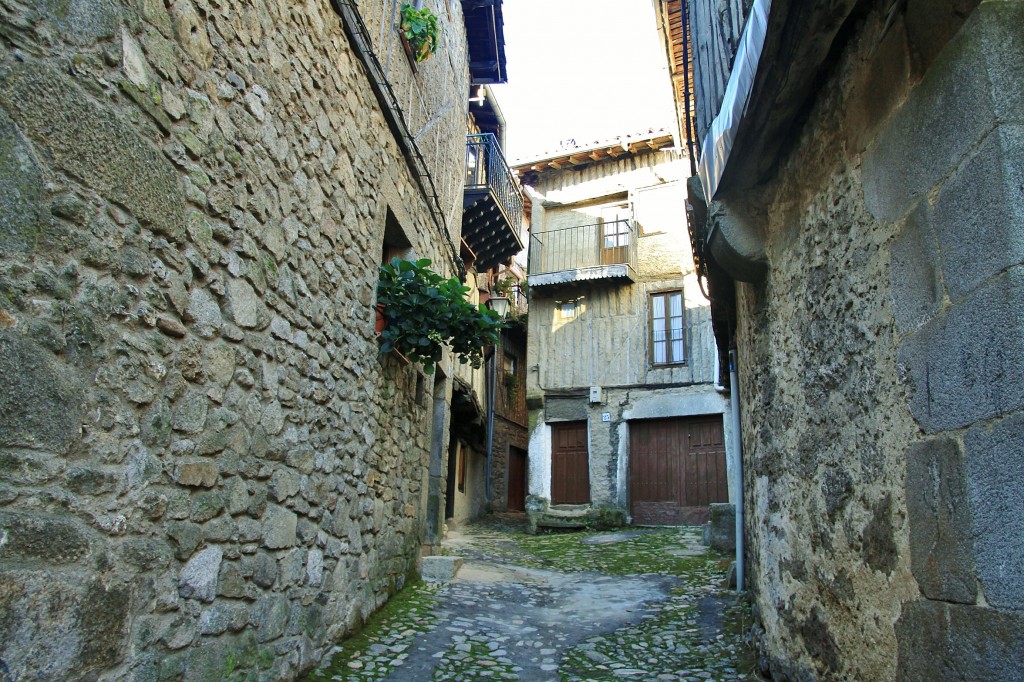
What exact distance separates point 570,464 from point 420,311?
28.3 feet

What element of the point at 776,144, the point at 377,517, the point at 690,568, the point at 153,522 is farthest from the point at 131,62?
the point at 690,568

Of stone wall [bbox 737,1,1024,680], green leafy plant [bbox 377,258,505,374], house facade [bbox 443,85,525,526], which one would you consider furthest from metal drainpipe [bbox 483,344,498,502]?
stone wall [bbox 737,1,1024,680]

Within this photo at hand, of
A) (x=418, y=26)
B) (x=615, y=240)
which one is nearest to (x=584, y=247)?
(x=615, y=240)

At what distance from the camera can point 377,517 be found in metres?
4.80

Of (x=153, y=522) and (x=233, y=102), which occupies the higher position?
(x=233, y=102)

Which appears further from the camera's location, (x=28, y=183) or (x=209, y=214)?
(x=209, y=214)

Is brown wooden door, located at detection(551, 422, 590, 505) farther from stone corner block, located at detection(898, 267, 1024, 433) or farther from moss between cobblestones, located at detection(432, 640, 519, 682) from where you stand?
stone corner block, located at detection(898, 267, 1024, 433)

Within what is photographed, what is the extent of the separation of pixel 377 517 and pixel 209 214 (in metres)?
2.69

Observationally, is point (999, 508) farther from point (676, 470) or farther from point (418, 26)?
point (676, 470)

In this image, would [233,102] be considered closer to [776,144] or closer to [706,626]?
[776,144]

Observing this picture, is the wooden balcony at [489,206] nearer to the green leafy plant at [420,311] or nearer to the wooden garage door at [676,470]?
the wooden garage door at [676,470]

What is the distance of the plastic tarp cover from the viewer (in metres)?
2.44

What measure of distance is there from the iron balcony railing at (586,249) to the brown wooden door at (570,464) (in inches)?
113

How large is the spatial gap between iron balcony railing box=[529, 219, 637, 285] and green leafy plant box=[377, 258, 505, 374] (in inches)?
323
